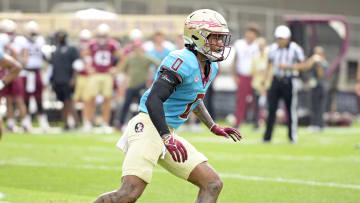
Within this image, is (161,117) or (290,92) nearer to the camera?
(161,117)

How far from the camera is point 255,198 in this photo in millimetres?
7812

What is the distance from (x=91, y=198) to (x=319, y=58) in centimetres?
1318

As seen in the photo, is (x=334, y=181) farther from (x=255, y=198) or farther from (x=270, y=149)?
(x=270, y=149)

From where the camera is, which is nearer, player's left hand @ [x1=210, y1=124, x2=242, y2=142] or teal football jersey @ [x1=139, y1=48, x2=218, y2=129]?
teal football jersey @ [x1=139, y1=48, x2=218, y2=129]

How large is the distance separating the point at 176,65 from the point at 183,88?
26 centimetres

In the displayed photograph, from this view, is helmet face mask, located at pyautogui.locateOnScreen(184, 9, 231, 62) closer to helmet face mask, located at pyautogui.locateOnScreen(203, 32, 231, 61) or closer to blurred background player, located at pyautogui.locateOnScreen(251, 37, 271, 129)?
helmet face mask, located at pyautogui.locateOnScreen(203, 32, 231, 61)

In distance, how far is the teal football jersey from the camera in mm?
5645

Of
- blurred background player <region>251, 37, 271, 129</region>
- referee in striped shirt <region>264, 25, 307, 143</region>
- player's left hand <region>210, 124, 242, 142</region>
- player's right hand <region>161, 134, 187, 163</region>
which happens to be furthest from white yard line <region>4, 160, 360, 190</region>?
blurred background player <region>251, 37, 271, 129</region>

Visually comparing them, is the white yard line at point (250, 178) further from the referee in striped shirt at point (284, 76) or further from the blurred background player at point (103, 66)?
the blurred background player at point (103, 66)

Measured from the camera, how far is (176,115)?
5.95m

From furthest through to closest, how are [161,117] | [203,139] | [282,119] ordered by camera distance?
[282,119]
[203,139]
[161,117]

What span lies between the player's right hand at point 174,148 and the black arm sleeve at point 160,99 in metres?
0.05

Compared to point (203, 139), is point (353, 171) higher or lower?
higher

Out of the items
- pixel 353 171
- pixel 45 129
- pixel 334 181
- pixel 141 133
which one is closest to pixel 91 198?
pixel 141 133
